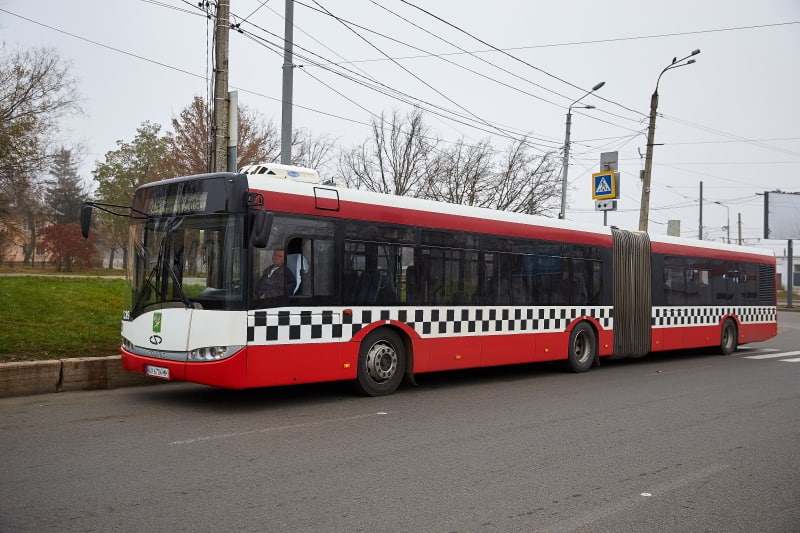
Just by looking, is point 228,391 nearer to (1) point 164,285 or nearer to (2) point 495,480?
(1) point 164,285

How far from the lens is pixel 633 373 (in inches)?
534

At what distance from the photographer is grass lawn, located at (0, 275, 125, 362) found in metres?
10.2

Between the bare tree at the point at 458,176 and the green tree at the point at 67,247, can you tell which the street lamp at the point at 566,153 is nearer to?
the bare tree at the point at 458,176

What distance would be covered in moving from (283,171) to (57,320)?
6.03 m

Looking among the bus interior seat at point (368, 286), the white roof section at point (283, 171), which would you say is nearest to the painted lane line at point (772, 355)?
the bus interior seat at point (368, 286)

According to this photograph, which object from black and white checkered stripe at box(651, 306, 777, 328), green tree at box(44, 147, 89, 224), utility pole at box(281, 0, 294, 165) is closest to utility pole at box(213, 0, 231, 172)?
utility pole at box(281, 0, 294, 165)

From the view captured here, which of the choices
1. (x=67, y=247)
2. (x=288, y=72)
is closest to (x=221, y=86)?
(x=288, y=72)

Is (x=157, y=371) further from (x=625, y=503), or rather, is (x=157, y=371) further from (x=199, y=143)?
(x=199, y=143)

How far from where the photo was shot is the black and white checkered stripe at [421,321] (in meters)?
8.45

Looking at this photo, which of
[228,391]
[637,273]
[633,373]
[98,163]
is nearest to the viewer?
[228,391]

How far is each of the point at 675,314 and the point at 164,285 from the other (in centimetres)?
1194

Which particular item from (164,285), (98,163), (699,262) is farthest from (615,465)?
(98,163)

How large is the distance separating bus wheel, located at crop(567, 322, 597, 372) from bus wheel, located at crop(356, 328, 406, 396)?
4.55m

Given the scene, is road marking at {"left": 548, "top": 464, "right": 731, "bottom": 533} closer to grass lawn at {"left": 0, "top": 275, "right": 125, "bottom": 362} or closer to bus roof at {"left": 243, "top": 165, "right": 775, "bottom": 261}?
bus roof at {"left": 243, "top": 165, "right": 775, "bottom": 261}
